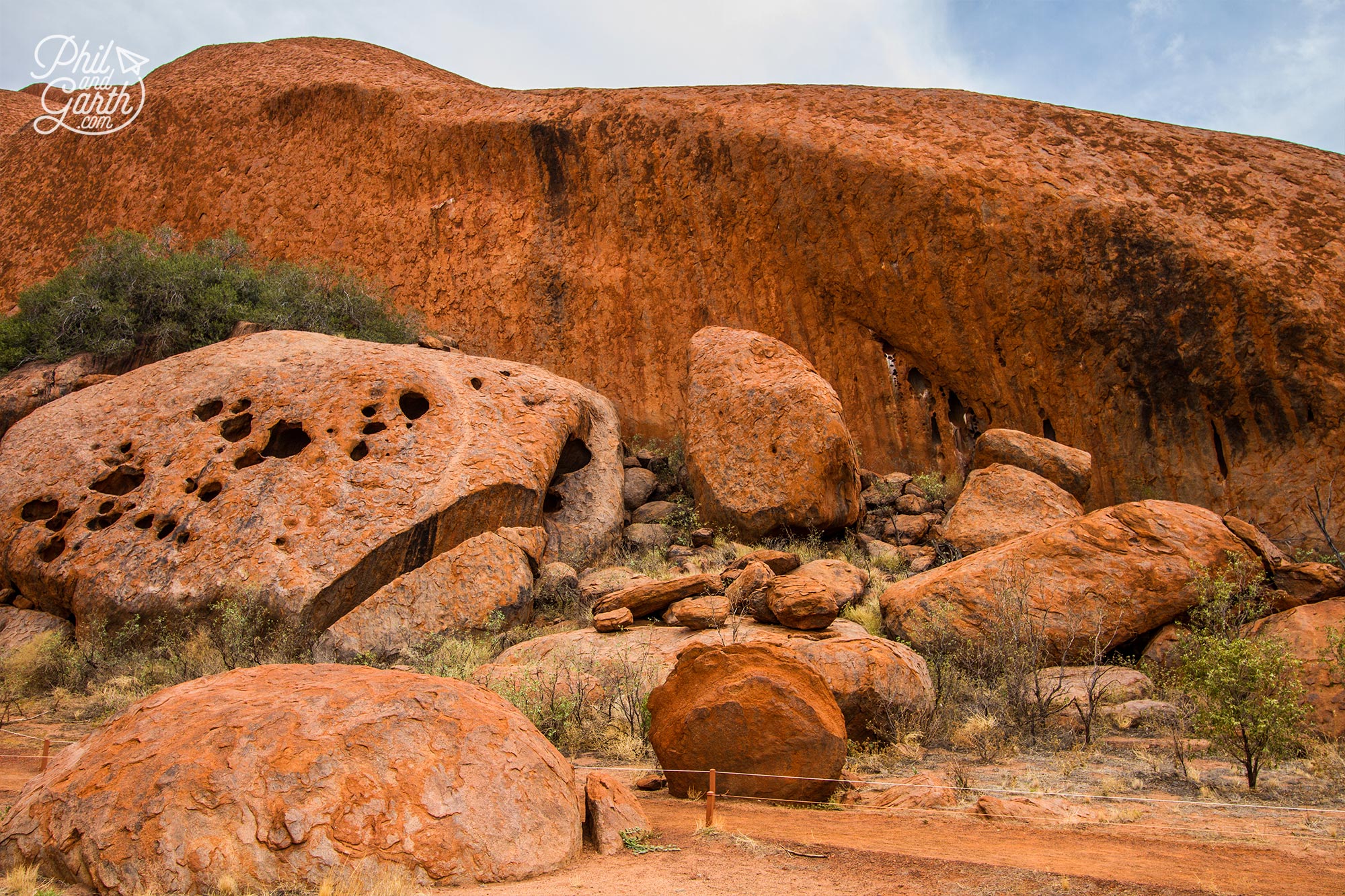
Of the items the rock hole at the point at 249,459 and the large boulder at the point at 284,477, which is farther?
the rock hole at the point at 249,459

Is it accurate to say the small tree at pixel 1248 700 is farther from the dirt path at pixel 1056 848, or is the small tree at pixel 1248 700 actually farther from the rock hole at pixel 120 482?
the rock hole at pixel 120 482

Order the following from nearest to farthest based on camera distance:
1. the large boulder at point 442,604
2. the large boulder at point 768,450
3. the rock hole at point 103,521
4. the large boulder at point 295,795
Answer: the large boulder at point 295,795, the large boulder at point 442,604, the rock hole at point 103,521, the large boulder at point 768,450

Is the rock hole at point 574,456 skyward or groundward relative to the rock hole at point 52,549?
skyward

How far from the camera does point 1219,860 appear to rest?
154 inches

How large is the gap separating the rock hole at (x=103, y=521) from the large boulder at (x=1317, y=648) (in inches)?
450

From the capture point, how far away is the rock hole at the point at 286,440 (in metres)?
10.7

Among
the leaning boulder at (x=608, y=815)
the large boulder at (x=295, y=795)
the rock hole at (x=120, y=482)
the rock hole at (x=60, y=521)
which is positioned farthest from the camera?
the rock hole at (x=120, y=482)

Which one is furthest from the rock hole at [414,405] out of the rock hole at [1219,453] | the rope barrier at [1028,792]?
the rock hole at [1219,453]

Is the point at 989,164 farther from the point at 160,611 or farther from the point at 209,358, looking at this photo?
the point at 160,611

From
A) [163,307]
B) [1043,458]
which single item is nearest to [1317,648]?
[1043,458]

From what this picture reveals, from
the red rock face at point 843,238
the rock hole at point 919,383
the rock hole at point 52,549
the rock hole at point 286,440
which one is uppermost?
the red rock face at point 843,238

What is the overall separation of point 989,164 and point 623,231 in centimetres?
654

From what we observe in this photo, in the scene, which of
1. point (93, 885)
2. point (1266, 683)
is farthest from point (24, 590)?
point (1266, 683)

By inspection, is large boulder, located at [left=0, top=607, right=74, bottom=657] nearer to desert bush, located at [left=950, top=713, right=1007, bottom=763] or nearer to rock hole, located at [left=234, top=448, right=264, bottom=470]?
rock hole, located at [left=234, top=448, right=264, bottom=470]
